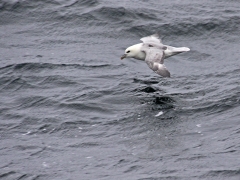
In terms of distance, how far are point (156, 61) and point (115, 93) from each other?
4.44 ft

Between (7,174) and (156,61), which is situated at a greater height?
(156,61)

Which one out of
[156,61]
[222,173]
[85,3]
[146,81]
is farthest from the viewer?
[85,3]

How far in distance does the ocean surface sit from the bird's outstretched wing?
2.52 feet

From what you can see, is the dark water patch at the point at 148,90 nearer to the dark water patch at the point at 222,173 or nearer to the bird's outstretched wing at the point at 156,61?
the bird's outstretched wing at the point at 156,61

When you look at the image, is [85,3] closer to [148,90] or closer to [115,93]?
[148,90]

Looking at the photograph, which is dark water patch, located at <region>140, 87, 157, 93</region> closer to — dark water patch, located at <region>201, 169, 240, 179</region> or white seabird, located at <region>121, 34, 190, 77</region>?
white seabird, located at <region>121, 34, 190, 77</region>

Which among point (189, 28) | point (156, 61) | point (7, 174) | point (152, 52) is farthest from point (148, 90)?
point (7, 174)

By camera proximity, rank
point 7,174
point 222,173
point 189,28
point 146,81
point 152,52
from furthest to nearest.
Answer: point 189,28 → point 146,81 → point 152,52 → point 7,174 → point 222,173

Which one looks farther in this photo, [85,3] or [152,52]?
[85,3]

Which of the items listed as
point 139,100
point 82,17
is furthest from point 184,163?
point 82,17

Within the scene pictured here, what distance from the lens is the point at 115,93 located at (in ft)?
53.3

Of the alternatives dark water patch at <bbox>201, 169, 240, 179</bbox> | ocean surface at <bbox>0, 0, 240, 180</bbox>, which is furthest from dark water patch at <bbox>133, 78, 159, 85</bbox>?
dark water patch at <bbox>201, 169, 240, 179</bbox>

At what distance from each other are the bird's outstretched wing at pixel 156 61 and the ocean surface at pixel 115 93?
2.52 ft

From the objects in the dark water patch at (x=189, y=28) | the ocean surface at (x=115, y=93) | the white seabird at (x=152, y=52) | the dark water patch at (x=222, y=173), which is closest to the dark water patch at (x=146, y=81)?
the ocean surface at (x=115, y=93)
